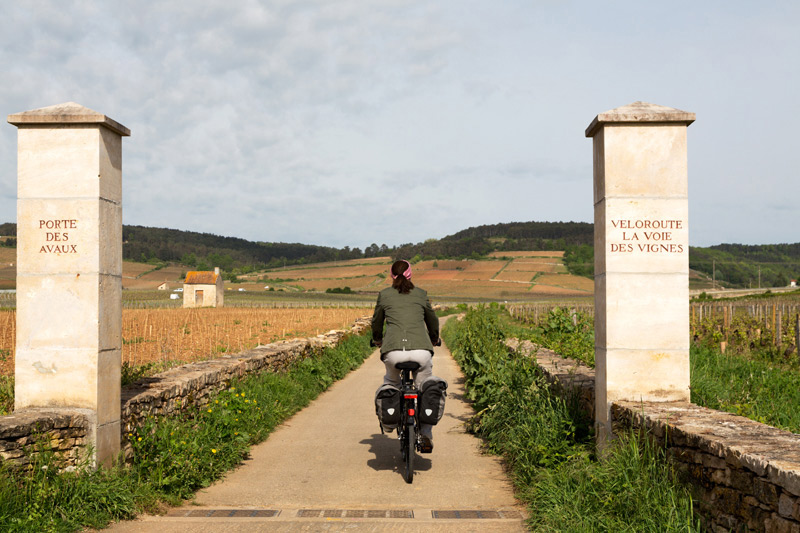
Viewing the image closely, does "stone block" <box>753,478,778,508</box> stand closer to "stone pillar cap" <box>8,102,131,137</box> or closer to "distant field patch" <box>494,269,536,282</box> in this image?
"stone pillar cap" <box>8,102,131,137</box>

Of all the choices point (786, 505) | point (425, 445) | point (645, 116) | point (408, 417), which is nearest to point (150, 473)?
point (408, 417)

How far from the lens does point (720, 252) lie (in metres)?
182

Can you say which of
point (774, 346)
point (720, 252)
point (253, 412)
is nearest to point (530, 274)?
point (720, 252)

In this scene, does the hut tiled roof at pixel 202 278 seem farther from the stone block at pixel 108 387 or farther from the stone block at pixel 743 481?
the stone block at pixel 743 481

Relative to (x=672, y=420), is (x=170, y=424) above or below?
below

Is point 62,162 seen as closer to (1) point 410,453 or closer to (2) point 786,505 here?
(1) point 410,453

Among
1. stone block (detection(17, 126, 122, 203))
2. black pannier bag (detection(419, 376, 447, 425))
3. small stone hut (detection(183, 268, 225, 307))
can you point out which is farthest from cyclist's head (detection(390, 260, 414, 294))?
small stone hut (detection(183, 268, 225, 307))

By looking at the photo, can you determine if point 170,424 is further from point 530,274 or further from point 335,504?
point 530,274

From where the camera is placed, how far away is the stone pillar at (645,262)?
5.77m

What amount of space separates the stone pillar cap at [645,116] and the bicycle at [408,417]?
9.34 ft

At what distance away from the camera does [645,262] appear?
578cm

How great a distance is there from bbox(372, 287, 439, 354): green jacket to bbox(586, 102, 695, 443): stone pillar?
1.79 metres

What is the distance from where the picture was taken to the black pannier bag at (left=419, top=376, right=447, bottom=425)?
6566mm

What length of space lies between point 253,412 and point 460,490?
359 centimetres
